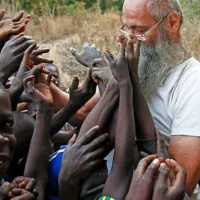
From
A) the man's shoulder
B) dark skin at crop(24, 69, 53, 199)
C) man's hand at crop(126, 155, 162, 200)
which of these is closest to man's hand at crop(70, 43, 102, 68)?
dark skin at crop(24, 69, 53, 199)

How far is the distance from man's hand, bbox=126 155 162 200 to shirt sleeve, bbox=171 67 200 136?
2.29 feet

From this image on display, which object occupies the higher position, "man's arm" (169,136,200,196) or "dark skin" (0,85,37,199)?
A: "dark skin" (0,85,37,199)

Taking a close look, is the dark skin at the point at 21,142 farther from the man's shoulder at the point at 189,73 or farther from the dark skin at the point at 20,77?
the man's shoulder at the point at 189,73

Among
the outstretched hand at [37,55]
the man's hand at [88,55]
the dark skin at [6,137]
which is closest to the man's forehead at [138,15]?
the man's hand at [88,55]

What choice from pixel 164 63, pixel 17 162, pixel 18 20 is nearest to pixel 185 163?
pixel 164 63

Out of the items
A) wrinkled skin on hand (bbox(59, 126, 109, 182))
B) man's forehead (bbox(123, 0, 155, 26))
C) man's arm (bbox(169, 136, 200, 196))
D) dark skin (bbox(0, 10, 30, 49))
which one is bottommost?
man's arm (bbox(169, 136, 200, 196))

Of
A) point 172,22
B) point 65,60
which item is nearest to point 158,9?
point 172,22

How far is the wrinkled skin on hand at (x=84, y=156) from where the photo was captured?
3047 mm

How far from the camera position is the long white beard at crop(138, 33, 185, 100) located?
359cm

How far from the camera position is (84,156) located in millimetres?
3072

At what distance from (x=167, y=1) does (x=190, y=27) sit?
18.2ft

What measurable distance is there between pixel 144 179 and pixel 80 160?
55 cm

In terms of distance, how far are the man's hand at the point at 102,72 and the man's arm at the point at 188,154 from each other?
502 millimetres

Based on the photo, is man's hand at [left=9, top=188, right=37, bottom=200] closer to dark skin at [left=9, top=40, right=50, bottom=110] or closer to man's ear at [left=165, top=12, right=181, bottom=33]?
dark skin at [left=9, top=40, right=50, bottom=110]
